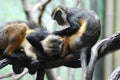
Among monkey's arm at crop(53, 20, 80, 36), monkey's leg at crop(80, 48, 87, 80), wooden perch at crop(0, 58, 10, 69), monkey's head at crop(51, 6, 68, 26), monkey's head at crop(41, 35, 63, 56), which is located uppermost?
monkey's head at crop(51, 6, 68, 26)

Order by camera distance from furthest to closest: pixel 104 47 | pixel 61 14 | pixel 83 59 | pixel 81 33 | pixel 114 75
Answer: pixel 61 14 → pixel 81 33 → pixel 83 59 → pixel 104 47 → pixel 114 75

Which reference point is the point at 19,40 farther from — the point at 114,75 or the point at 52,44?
the point at 114,75

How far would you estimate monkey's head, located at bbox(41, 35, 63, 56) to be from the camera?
63.7 inches

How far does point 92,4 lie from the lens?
420 cm

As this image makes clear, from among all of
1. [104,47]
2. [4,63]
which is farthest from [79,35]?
[4,63]

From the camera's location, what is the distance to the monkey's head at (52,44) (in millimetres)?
1618

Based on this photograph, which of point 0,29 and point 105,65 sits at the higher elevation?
point 0,29

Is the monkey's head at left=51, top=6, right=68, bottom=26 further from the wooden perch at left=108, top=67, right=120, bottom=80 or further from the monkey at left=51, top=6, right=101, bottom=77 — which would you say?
the wooden perch at left=108, top=67, right=120, bottom=80

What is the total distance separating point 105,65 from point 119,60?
0.68ft

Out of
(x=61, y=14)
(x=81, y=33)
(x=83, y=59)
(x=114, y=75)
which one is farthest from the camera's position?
(x=61, y=14)

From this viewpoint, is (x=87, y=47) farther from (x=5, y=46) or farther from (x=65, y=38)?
(x=5, y=46)

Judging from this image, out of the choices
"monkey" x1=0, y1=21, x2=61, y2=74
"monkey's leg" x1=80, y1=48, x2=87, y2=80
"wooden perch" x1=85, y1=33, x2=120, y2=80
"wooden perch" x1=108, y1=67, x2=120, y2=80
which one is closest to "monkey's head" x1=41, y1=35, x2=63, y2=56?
"monkey" x1=0, y1=21, x2=61, y2=74

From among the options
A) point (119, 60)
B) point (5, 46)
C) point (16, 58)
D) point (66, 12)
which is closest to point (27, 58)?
point (16, 58)

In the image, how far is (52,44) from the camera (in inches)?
65.3
